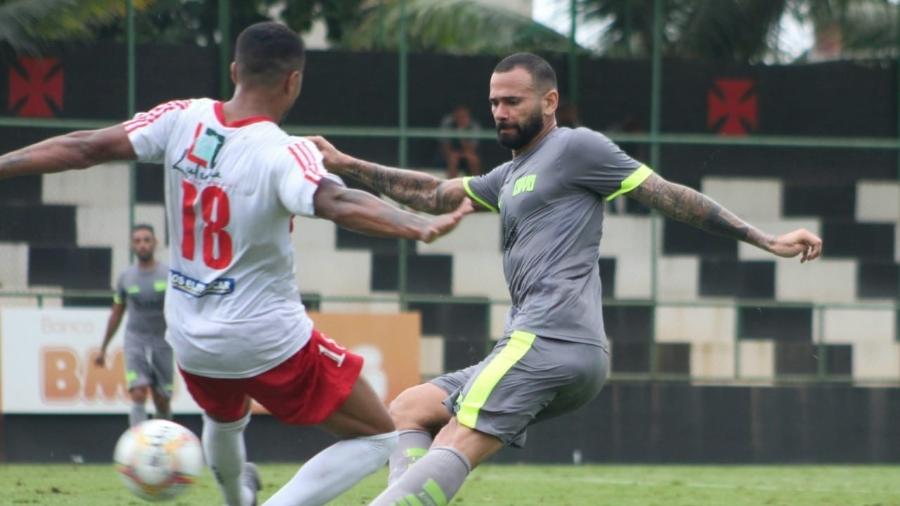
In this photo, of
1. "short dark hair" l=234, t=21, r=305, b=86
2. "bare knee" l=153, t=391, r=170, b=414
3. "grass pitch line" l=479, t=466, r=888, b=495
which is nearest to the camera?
"short dark hair" l=234, t=21, r=305, b=86

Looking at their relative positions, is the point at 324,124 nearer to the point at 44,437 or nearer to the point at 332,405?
the point at 44,437

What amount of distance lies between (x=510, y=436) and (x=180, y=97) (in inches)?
420

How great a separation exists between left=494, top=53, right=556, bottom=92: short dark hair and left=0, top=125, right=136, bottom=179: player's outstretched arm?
153 centimetres

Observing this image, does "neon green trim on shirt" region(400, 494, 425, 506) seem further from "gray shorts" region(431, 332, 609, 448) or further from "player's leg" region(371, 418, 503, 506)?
"gray shorts" region(431, 332, 609, 448)

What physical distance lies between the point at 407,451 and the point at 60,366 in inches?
361

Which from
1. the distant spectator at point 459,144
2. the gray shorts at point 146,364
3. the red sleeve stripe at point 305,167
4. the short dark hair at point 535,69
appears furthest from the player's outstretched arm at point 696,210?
the distant spectator at point 459,144

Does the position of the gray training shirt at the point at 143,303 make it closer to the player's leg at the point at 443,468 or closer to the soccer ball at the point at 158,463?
the soccer ball at the point at 158,463

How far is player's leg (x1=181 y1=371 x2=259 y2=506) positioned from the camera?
6.30m

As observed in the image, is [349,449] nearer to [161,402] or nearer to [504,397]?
[504,397]

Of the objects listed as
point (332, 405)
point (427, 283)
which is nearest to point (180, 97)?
point (427, 283)

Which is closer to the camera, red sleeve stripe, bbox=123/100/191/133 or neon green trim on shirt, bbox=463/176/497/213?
red sleeve stripe, bbox=123/100/191/133

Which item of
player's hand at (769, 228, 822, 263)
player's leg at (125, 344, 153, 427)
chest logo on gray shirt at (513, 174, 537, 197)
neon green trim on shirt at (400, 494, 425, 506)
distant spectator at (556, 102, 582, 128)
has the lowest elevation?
player's leg at (125, 344, 153, 427)

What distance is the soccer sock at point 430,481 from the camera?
6.06 meters

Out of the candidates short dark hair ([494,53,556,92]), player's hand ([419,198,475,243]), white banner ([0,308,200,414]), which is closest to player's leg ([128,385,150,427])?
white banner ([0,308,200,414])
